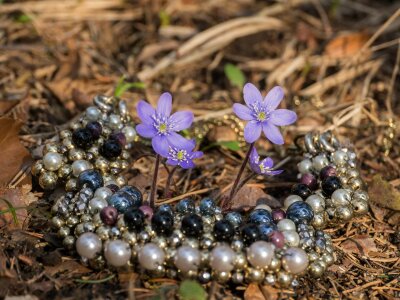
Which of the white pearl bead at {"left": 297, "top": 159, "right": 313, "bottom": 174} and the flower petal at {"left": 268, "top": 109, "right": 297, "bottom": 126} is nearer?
the flower petal at {"left": 268, "top": 109, "right": 297, "bottom": 126}

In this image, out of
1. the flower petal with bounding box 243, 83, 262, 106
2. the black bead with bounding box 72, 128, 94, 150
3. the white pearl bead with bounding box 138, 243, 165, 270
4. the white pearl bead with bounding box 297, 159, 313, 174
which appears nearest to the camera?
the white pearl bead with bounding box 138, 243, 165, 270

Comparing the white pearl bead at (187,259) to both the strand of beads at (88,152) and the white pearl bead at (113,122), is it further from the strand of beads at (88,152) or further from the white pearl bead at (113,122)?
the white pearl bead at (113,122)

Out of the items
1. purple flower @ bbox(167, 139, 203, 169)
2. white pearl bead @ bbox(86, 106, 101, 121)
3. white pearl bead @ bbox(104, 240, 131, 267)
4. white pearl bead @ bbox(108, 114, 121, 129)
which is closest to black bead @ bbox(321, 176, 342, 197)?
purple flower @ bbox(167, 139, 203, 169)

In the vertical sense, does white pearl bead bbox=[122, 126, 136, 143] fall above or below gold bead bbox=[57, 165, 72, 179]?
above

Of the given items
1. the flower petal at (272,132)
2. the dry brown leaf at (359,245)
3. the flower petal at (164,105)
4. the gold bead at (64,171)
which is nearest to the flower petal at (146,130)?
the flower petal at (164,105)

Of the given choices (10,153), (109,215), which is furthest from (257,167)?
(10,153)

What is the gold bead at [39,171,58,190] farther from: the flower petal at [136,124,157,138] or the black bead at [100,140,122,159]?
the flower petal at [136,124,157,138]

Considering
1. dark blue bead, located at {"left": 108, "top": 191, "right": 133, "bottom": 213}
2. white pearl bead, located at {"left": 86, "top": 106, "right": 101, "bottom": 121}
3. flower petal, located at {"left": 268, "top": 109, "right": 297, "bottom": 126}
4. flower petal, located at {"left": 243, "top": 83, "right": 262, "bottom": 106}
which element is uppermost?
flower petal, located at {"left": 243, "top": 83, "right": 262, "bottom": 106}
